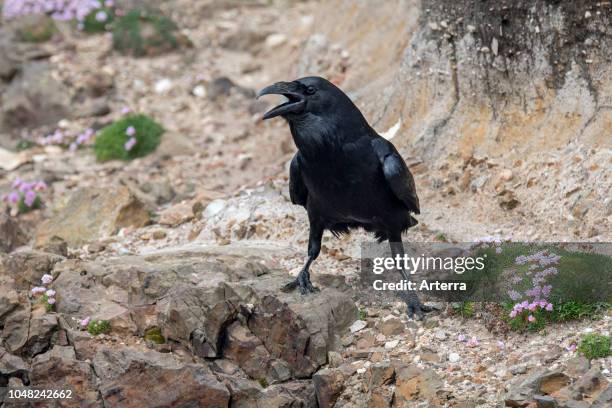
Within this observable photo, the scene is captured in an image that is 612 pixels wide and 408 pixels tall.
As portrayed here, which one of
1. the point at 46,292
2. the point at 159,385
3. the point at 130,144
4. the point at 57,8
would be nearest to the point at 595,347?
the point at 159,385

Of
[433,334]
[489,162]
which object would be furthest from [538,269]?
[489,162]

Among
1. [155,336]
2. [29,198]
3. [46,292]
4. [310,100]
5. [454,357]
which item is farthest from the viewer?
[29,198]

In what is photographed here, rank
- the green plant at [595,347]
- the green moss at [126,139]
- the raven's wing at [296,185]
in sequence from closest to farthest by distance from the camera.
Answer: the green plant at [595,347], the raven's wing at [296,185], the green moss at [126,139]

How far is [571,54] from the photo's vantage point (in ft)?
27.9

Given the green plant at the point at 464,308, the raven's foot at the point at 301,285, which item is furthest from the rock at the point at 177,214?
the green plant at the point at 464,308

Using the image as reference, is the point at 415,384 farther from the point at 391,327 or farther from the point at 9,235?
the point at 9,235

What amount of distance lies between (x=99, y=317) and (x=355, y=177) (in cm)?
209

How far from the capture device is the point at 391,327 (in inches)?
279

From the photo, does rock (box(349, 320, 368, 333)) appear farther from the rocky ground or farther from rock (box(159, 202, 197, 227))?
rock (box(159, 202, 197, 227))

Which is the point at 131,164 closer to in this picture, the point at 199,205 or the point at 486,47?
the point at 199,205

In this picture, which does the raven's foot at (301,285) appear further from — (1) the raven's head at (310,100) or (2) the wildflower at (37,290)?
(2) the wildflower at (37,290)

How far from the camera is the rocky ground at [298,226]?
21.2 feet

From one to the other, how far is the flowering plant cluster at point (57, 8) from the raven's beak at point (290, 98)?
30.0ft

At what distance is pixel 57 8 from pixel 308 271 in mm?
9483
